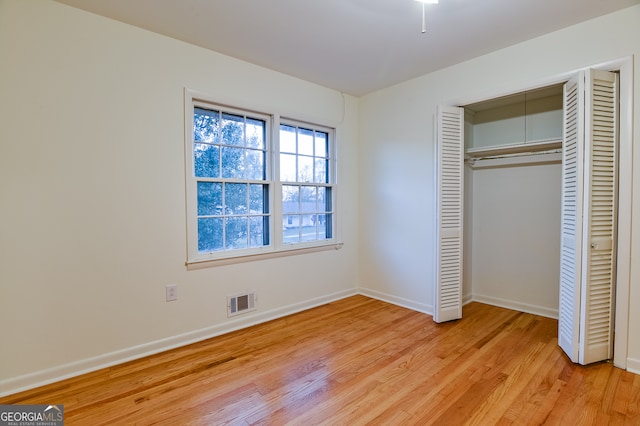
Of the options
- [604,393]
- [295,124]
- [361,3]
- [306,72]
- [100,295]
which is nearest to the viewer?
[604,393]

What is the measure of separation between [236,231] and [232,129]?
0.99 m

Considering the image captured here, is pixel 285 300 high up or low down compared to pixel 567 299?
down

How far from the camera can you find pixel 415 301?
3.61 metres

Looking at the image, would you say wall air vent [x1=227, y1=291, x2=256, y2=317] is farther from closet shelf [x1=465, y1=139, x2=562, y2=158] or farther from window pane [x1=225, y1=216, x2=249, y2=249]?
closet shelf [x1=465, y1=139, x2=562, y2=158]

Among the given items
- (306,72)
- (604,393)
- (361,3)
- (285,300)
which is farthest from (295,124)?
(604,393)

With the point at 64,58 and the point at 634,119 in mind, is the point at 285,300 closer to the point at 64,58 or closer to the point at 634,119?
the point at 64,58

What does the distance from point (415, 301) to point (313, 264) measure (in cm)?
123

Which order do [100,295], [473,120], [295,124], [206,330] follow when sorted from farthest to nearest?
[473,120]
[295,124]
[206,330]
[100,295]

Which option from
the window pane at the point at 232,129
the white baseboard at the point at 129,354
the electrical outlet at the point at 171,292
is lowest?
the white baseboard at the point at 129,354

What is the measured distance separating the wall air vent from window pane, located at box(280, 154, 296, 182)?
4.11 feet

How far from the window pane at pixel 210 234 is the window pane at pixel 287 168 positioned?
87cm

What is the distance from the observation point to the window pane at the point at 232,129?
304 cm

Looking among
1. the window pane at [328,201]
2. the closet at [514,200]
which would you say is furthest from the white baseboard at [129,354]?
the closet at [514,200]

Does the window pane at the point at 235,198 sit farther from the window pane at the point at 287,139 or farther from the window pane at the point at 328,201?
the window pane at the point at 328,201
